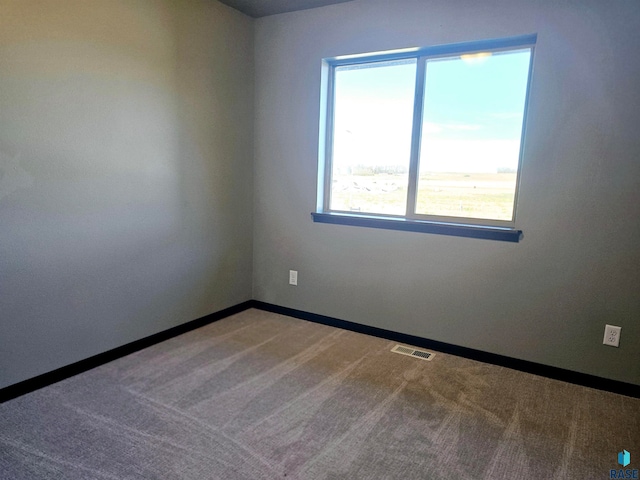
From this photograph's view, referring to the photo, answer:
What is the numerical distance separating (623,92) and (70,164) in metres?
3.00

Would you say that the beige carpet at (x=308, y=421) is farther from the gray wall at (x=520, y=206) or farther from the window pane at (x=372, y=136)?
the window pane at (x=372, y=136)

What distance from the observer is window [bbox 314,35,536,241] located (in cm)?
261

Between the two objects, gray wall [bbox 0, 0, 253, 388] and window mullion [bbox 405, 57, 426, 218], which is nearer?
gray wall [bbox 0, 0, 253, 388]

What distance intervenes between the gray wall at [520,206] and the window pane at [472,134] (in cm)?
16

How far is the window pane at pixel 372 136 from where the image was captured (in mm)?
2961

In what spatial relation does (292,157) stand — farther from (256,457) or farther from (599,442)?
(599,442)

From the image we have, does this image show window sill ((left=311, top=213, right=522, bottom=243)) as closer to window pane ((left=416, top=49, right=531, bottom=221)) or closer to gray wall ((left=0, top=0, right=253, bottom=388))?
window pane ((left=416, top=49, right=531, bottom=221))

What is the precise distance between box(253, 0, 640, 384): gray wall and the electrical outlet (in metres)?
0.02

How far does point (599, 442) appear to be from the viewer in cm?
191

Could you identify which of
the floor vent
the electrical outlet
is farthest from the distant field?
the floor vent

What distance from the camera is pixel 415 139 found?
289 cm

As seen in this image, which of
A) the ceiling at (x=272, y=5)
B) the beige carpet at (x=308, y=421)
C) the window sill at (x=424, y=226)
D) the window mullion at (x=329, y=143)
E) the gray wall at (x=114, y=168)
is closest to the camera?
the beige carpet at (x=308, y=421)

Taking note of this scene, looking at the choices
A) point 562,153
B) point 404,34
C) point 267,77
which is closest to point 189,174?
point 267,77

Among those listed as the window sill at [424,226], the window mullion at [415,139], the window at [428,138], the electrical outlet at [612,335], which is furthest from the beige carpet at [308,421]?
the window mullion at [415,139]
